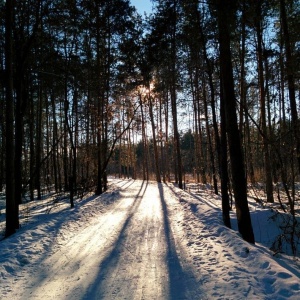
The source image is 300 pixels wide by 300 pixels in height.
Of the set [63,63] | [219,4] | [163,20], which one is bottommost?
[219,4]

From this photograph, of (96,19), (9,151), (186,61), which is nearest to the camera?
(9,151)

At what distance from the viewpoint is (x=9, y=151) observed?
8.40 m

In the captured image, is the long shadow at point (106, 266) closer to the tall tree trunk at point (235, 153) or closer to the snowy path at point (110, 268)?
the snowy path at point (110, 268)

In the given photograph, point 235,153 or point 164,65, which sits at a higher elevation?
point 164,65

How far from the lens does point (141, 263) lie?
5.45m

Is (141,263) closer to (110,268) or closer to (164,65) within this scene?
(110,268)

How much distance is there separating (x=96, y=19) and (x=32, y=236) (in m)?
13.3

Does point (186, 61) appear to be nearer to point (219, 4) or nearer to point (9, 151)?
point (219, 4)

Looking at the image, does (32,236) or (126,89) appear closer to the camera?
(32,236)

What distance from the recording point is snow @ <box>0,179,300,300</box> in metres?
4.23

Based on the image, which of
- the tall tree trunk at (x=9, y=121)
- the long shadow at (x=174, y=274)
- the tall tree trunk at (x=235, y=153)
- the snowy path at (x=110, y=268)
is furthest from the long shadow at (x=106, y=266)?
the tall tree trunk at (x=9, y=121)

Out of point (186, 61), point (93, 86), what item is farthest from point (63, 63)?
point (186, 61)

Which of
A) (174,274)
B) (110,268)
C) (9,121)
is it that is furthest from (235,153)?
(9,121)

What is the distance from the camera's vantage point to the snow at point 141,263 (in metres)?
4.23
